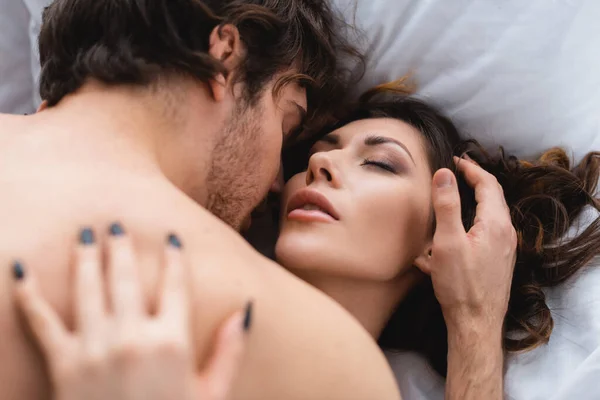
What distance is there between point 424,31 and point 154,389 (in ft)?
3.23

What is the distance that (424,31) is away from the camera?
138 centimetres

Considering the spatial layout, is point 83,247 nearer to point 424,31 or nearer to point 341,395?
point 341,395

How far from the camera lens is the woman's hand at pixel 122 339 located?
0.67 meters

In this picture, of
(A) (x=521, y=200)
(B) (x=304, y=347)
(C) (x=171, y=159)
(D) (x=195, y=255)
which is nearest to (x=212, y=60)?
(C) (x=171, y=159)

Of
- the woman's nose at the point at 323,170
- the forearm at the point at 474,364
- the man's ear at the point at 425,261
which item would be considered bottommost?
the forearm at the point at 474,364

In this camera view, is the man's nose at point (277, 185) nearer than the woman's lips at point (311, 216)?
No

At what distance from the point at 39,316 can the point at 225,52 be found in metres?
0.58

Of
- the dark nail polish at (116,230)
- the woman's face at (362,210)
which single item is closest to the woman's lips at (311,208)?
the woman's face at (362,210)

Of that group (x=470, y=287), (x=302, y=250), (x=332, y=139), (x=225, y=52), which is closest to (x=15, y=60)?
(x=225, y=52)

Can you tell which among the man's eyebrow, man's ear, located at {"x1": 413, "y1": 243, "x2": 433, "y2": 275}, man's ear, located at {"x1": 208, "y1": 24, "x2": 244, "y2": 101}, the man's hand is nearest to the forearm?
the man's hand

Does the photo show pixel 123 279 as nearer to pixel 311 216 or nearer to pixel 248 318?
pixel 248 318

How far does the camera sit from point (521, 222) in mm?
1313

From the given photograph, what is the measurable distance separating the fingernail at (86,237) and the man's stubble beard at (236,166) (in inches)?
13.3

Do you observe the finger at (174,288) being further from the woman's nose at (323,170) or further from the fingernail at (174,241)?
the woman's nose at (323,170)
